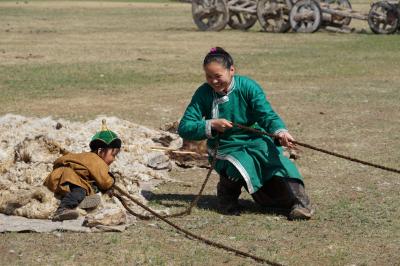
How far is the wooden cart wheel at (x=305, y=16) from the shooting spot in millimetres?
24828

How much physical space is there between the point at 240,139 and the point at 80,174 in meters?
1.19

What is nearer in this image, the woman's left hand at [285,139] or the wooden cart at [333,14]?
the woman's left hand at [285,139]

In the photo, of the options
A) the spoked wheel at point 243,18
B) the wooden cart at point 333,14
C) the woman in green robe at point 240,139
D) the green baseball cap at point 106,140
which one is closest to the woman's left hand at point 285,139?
the woman in green robe at point 240,139

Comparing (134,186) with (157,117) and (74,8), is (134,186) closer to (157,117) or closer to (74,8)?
(157,117)

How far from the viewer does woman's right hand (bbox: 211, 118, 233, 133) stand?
6398 millimetres

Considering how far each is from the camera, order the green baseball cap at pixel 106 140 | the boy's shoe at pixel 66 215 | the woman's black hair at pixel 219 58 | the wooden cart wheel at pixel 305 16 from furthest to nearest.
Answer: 1. the wooden cart wheel at pixel 305 16
2. the green baseball cap at pixel 106 140
3. the woman's black hair at pixel 219 58
4. the boy's shoe at pixel 66 215

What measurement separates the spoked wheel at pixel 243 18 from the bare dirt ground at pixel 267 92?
1.95 feet

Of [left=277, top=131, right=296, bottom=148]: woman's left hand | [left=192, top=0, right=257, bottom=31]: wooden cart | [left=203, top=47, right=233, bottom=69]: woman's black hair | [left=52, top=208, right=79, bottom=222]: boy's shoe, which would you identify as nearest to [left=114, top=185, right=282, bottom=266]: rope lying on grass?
[left=52, top=208, right=79, bottom=222]: boy's shoe

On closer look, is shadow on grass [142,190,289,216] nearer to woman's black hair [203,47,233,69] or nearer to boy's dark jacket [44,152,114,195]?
boy's dark jacket [44,152,114,195]

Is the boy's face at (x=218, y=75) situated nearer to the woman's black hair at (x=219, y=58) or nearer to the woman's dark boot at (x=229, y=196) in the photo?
the woman's black hair at (x=219, y=58)

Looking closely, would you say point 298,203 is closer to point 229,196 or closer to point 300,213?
point 300,213

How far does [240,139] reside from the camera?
6.65m

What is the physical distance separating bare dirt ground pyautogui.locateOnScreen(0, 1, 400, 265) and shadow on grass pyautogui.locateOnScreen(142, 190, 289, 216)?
0.02 meters

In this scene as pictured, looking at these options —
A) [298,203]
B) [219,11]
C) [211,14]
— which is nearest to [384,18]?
[219,11]
